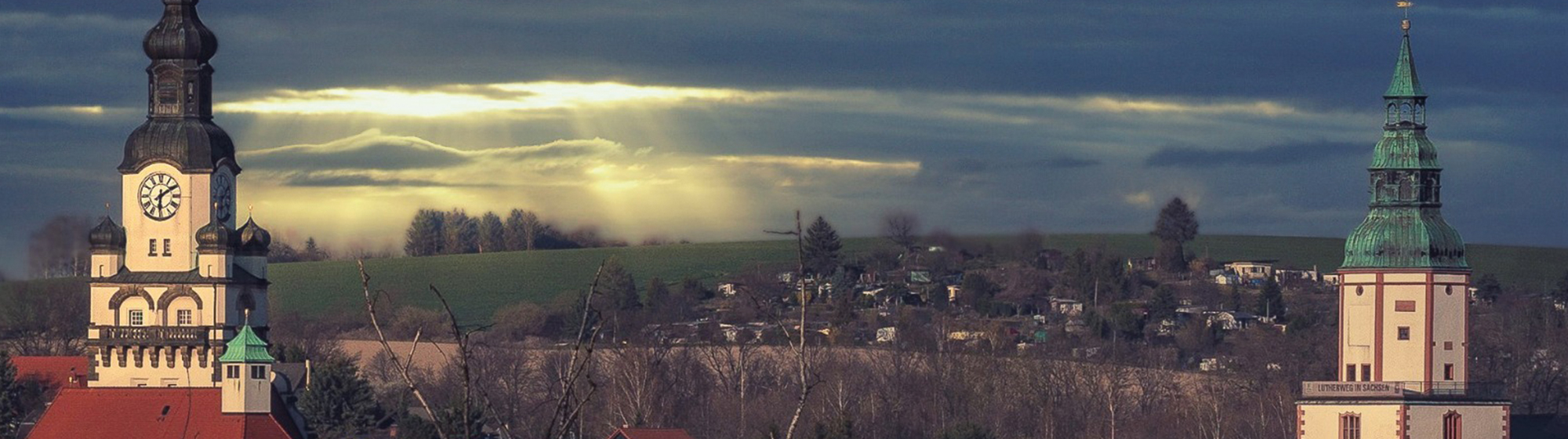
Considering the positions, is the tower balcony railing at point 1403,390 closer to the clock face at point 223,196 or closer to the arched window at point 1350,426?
the arched window at point 1350,426

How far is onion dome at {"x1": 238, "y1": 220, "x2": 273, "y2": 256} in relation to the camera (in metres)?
144

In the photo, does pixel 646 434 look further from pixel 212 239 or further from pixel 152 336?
pixel 212 239

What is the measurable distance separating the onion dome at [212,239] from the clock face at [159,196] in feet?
8.25

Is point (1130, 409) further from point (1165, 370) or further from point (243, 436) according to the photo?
point (243, 436)

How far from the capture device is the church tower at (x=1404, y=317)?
11831 cm

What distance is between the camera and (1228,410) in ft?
489

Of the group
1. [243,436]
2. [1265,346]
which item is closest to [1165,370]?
[1265,346]

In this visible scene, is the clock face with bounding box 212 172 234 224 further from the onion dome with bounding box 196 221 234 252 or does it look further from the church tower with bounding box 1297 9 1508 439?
the church tower with bounding box 1297 9 1508 439

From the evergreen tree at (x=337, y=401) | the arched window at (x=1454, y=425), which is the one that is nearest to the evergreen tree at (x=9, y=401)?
the evergreen tree at (x=337, y=401)

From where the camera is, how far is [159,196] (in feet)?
474

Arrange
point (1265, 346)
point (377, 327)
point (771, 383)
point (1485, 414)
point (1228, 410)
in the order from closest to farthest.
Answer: point (377, 327), point (1485, 414), point (1228, 410), point (771, 383), point (1265, 346)

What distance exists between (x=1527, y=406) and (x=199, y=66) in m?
64.0

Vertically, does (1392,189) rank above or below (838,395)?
above

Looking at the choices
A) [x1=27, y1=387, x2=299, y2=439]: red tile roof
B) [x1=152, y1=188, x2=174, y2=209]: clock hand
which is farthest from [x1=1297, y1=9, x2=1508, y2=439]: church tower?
[x1=152, y1=188, x2=174, y2=209]: clock hand
